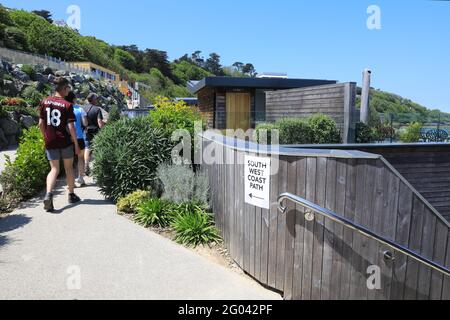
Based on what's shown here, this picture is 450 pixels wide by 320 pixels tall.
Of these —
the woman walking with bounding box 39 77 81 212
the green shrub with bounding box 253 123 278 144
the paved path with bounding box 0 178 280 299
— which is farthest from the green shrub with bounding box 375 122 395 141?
the woman walking with bounding box 39 77 81 212

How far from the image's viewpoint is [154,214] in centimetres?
561

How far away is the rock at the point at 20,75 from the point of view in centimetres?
2004

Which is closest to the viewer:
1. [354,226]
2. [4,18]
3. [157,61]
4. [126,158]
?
[354,226]

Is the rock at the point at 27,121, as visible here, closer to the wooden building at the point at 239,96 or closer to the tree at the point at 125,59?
the wooden building at the point at 239,96

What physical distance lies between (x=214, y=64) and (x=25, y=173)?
18023 centimetres

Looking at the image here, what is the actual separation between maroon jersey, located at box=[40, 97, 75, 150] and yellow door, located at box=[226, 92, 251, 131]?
12.8 metres

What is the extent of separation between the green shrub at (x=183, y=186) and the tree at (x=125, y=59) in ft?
364

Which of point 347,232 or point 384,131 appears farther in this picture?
point 384,131

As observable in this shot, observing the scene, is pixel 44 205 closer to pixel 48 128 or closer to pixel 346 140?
pixel 48 128

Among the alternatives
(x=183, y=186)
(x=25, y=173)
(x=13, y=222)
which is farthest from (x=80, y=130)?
(x=183, y=186)

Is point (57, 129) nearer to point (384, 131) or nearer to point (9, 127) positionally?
point (9, 127)

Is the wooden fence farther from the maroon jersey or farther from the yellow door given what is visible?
the yellow door

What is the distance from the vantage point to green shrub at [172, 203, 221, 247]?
5.11m

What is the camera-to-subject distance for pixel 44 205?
568 cm
